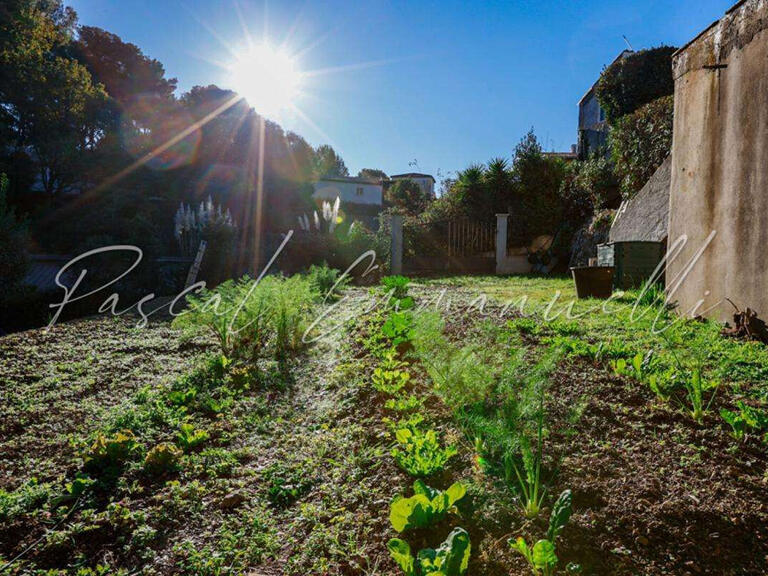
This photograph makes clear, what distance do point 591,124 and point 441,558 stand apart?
80.3 feet

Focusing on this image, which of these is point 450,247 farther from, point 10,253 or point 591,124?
point 591,124

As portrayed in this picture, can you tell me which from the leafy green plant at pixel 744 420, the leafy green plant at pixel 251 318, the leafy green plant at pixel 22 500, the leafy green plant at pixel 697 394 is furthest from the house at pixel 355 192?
the leafy green plant at pixel 744 420

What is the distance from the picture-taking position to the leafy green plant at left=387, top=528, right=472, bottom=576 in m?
1.27

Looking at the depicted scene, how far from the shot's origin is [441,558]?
4.31 ft

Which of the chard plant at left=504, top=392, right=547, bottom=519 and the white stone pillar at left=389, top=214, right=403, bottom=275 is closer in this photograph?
the chard plant at left=504, top=392, right=547, bottom=519

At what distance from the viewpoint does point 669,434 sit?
2064mm

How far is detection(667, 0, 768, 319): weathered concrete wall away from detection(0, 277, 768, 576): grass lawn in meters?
0.71

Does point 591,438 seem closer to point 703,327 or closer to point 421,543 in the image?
point 421,543

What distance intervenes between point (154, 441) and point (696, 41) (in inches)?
236

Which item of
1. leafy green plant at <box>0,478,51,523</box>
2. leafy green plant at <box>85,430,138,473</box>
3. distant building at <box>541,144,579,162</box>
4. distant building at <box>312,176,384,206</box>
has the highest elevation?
distant building at <box>312,176,384,206</box>

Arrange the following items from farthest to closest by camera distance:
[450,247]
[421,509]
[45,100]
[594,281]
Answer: [45,100] < [450,247] < [594,281] < [421,509]

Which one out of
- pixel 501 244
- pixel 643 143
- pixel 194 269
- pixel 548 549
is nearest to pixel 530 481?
pixel 548 549

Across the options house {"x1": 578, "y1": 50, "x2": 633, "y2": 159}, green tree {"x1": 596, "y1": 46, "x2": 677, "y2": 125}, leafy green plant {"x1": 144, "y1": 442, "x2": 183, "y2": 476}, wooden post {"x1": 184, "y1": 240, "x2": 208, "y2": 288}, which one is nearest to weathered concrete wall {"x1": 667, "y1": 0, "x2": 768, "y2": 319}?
leafy green plant {"x1": 144, "y1": 442, "x2": 183, "y2": 476}

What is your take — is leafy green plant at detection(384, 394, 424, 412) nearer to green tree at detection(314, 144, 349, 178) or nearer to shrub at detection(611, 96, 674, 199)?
shrub at detection(611, 96, 674, 199)
